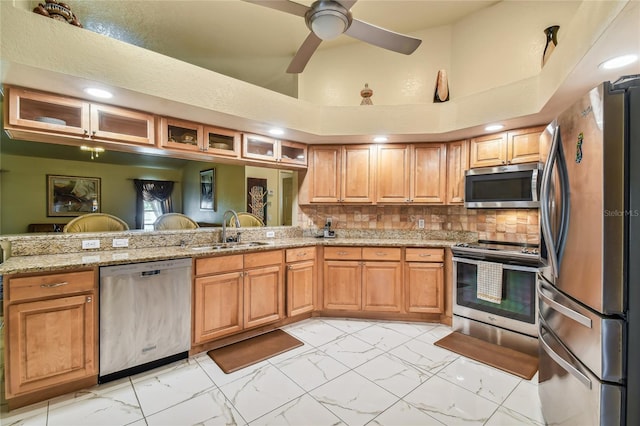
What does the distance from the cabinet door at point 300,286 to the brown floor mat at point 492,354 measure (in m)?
1.42

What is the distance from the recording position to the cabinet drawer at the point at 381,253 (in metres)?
3.30

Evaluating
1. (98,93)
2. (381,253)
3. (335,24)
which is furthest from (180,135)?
(381,253)

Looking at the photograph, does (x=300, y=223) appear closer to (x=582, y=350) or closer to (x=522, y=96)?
(x=522, y=96)

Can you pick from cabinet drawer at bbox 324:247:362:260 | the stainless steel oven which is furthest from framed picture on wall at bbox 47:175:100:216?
the stainless steel oven

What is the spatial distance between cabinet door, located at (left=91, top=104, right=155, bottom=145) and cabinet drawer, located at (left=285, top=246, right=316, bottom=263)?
1.72m

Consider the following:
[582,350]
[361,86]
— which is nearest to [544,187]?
[582,350]

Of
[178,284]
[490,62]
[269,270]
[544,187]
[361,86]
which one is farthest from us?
[361,86]

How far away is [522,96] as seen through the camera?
2588 millimetres

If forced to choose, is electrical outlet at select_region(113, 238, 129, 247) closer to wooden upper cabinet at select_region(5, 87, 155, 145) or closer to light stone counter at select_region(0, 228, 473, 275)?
light stone counter at select_region(0, 228, 473, 275)

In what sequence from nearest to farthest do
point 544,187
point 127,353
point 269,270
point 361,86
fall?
point 544,187, point 127,353, point 269,270, point 361,86

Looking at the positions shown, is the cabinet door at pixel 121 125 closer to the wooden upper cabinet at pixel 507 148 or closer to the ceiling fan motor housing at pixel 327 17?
the ceiling fan motor housing at pixel 327 17

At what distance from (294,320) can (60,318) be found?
2.08m

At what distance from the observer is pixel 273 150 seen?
345cm

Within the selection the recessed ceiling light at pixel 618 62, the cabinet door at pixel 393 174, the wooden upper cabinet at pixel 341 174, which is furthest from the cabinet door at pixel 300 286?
the recessed ceiling light at pixel 618 62
